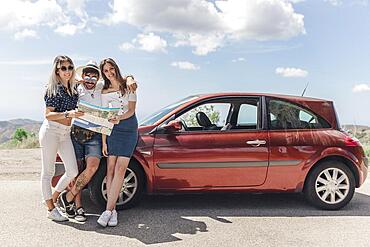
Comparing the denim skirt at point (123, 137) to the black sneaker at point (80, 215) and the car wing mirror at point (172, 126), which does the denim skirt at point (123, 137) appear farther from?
the black sneaker at point (80, 215)

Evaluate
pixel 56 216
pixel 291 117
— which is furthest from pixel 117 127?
pixel 291 117

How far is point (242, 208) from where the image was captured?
238 inches

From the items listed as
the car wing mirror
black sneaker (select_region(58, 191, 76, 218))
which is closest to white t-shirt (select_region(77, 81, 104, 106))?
the car wing mirror

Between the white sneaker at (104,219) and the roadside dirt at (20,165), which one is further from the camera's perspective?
the roadside dirt at (20,165)

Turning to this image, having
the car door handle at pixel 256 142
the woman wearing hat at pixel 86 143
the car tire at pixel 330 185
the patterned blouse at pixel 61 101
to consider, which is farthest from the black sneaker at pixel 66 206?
the car tire at pixel 330 185

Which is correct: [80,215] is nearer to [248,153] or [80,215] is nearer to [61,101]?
[61,101]

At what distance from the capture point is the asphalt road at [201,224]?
4.67m

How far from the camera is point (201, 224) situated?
5258 millimetres

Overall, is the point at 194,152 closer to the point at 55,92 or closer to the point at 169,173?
the point at 169,173

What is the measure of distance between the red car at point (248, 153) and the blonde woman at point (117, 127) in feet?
1.78

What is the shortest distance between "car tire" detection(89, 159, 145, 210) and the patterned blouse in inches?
37.7

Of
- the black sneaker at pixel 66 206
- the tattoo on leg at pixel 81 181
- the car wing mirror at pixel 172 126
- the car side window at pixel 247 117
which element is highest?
the car side window at pixel 247 117

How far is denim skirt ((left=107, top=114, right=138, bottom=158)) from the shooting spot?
5148mm

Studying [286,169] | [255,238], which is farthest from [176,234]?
[286,169]
